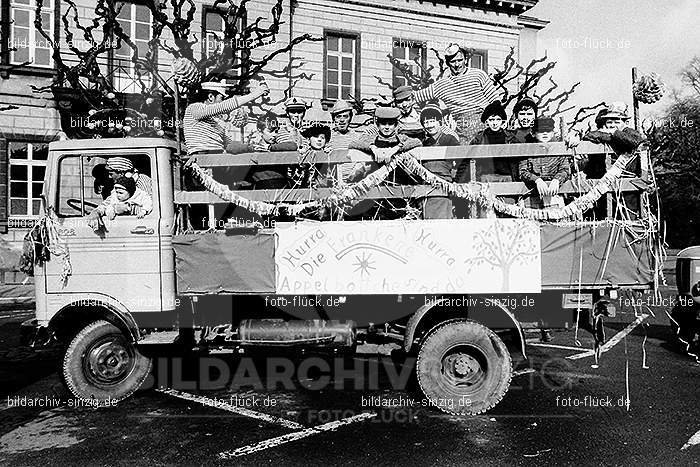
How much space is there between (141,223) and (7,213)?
14.6 meters

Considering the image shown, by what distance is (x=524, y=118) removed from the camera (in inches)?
249

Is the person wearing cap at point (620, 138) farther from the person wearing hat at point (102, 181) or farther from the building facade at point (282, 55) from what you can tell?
the building facade at point (282, 55)

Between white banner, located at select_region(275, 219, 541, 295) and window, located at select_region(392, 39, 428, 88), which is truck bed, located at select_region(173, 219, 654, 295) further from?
window, located at select_region(392, 39, 428, 88)

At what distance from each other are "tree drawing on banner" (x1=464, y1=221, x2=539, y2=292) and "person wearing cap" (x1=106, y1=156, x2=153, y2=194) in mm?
3172

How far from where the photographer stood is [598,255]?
5457 millimetres

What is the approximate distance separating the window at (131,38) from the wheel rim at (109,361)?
1422cm

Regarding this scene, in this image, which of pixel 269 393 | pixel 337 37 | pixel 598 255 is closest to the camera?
pixel 598 255

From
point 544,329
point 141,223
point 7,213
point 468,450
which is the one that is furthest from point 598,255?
point 7,213

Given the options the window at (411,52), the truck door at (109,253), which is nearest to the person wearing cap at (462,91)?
the truck door at (109,253)

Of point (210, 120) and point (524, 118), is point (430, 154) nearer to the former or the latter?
point (524, 118)

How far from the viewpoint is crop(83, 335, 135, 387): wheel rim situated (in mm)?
5898

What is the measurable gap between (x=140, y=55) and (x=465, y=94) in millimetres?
15263

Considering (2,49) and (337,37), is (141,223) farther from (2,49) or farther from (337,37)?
(337,37)

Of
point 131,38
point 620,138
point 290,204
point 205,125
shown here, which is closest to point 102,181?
point 205,125
